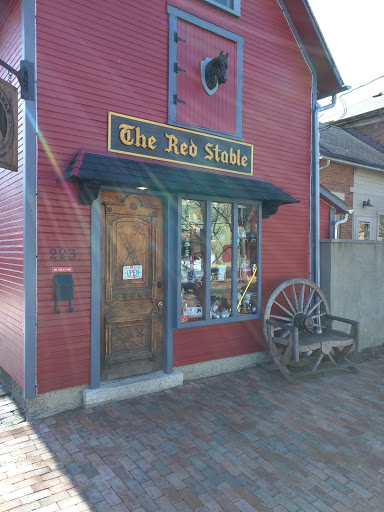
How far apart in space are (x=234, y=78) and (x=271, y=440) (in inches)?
210

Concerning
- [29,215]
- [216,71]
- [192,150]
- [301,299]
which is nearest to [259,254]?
[301,299]

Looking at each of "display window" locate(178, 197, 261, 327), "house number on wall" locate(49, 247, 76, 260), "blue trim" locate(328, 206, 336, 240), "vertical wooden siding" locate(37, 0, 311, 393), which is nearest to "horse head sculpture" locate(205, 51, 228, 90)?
"vertical wooden siding" locate(37, 0, 311, 393)

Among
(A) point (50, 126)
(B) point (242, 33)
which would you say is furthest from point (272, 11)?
(A) point (50, 126)

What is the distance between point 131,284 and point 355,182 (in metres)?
10.00

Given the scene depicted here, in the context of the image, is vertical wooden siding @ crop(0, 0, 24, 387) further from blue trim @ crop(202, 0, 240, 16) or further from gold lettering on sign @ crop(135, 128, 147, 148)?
blue trim @ crop(202, 0, 240, 16)

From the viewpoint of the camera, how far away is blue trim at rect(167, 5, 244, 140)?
534 cm

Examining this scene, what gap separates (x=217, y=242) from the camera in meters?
5.92

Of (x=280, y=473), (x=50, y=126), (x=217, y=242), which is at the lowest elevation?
(x=280, y=473)

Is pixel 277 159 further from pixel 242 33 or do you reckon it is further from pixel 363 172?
pixel 363 172

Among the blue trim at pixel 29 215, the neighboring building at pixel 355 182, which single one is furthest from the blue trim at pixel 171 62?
the neighboring building at pixel 355 182

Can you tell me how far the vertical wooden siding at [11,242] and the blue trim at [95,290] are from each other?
0.84 m

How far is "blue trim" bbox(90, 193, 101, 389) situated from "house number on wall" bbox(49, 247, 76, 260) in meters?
0.25

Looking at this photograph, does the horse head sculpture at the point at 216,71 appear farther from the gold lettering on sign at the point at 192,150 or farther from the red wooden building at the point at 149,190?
the gold lettering on sign at the point at 192,150

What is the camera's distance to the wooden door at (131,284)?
5.00 m
